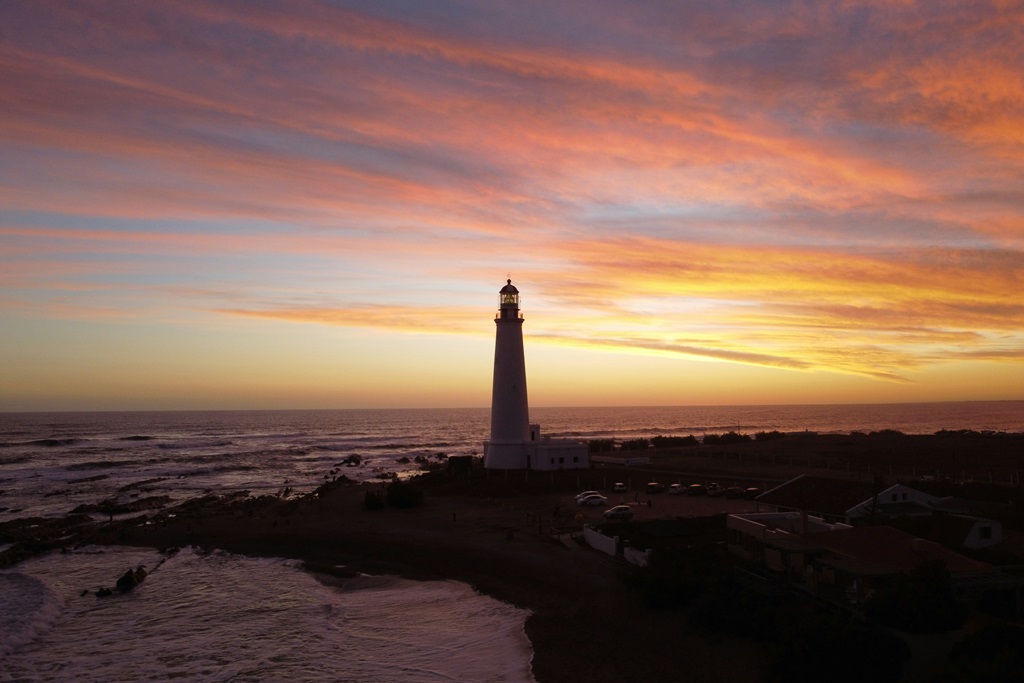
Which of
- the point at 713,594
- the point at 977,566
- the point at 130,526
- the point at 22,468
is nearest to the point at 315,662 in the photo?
the point at 713,594

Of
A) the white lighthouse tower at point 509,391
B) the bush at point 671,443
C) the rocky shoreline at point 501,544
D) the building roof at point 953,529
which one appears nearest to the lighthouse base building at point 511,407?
the white lighthouse tower at point 509,391

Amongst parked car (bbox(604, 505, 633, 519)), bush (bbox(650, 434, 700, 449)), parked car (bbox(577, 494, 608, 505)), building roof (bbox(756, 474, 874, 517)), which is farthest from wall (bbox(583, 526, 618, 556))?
bush (bbox(650, 434, 700, 449))

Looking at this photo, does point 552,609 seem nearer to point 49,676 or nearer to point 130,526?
point 49,676

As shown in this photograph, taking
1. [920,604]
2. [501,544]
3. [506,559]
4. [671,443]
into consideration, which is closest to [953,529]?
[920,604]

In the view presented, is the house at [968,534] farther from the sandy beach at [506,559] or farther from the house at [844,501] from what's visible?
the sandy beach at [506,559]

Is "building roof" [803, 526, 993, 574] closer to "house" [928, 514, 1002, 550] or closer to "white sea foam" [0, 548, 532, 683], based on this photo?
"house" [928, 514, 1002, 550]

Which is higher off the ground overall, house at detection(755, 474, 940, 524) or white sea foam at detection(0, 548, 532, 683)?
house at detection(755, 474, 940, 524)
